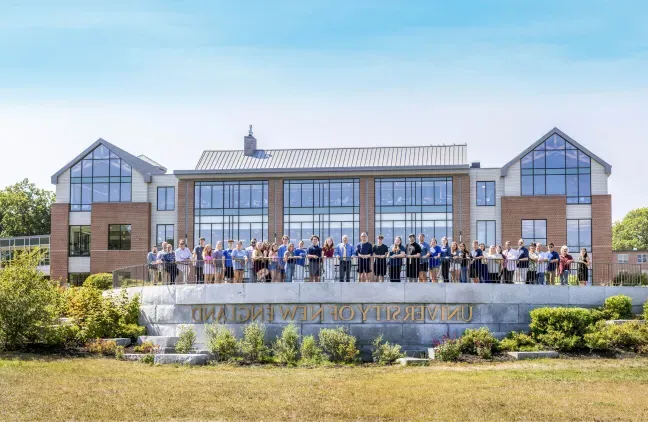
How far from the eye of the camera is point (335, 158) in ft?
189

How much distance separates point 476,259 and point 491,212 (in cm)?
2856

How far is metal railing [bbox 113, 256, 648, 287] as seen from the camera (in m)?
27.2

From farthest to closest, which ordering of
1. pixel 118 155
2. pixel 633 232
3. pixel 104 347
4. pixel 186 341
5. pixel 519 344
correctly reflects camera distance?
pixel 633 232
pixel 118 155
pixel 519 344
pixel 186 341
pixel 104 347

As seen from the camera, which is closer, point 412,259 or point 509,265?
point 412,259

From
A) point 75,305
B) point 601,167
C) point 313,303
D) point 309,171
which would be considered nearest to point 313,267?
point 313,303

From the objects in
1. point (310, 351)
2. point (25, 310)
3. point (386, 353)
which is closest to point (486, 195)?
point (386, 353)

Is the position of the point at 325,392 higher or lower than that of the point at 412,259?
lower

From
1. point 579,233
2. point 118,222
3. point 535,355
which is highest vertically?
point 118,222

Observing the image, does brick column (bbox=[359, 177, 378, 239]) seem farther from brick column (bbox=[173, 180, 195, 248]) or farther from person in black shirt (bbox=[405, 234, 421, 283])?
person in black shirt (bbox=[405, 234, 421, 283])

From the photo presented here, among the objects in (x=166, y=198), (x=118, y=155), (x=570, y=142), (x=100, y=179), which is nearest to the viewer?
(x=570, y=142)

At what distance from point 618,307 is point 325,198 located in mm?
30638

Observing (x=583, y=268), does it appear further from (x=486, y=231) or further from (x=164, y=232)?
(x=164, y=232)

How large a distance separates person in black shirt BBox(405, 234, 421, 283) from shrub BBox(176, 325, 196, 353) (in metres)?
6.51

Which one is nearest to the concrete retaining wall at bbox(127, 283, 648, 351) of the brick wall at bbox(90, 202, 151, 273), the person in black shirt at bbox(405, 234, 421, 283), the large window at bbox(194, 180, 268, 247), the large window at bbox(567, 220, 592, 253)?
the person in black shirt at bbox(405, 234, 421, 283)
